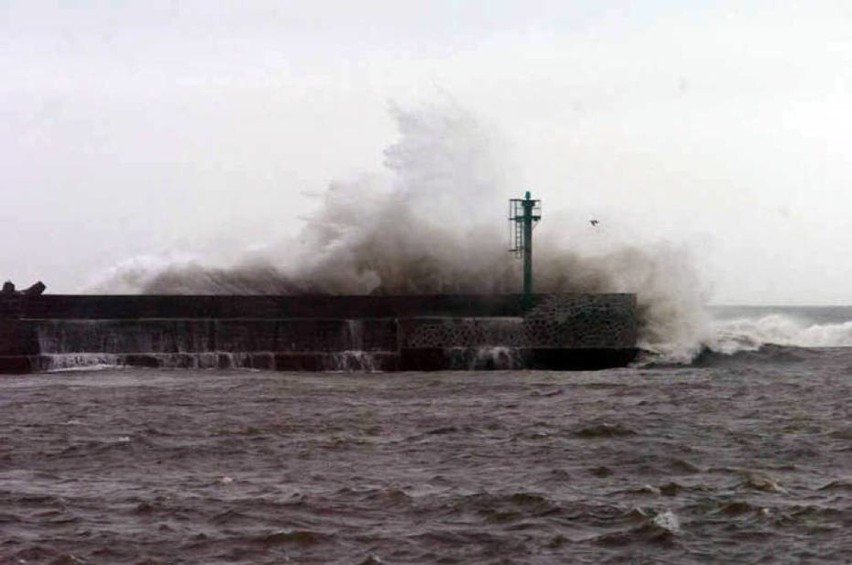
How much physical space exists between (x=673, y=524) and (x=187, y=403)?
9.66 meters

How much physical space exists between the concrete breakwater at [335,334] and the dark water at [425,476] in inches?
209

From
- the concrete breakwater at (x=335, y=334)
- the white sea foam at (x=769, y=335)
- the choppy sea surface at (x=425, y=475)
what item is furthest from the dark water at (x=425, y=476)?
the white sea foam at (x=769, y=335)

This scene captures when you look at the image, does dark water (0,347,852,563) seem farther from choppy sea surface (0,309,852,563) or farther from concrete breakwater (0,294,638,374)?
concrete breakwater (0,294,638,374)

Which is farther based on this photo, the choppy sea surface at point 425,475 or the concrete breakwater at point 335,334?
the concrete breakwater at point 335,334

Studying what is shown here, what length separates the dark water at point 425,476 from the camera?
861 cm

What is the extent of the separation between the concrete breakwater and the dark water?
17.4 ft

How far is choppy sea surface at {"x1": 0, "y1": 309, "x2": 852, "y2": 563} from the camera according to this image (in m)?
8.62

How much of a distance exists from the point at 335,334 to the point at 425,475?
14.0 meters

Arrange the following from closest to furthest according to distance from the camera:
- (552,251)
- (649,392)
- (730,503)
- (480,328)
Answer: (730,503)
(649,392)
(480,328)
(552,251)

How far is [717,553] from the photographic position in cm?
840

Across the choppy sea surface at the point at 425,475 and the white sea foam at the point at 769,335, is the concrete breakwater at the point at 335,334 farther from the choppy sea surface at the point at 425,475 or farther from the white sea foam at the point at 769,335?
the white sea foam at the point at 769,335

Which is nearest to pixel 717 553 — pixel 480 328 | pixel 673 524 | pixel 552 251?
pixel 673 524

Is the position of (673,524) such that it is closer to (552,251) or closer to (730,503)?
(730,503)

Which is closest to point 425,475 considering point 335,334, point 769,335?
point 335,334
